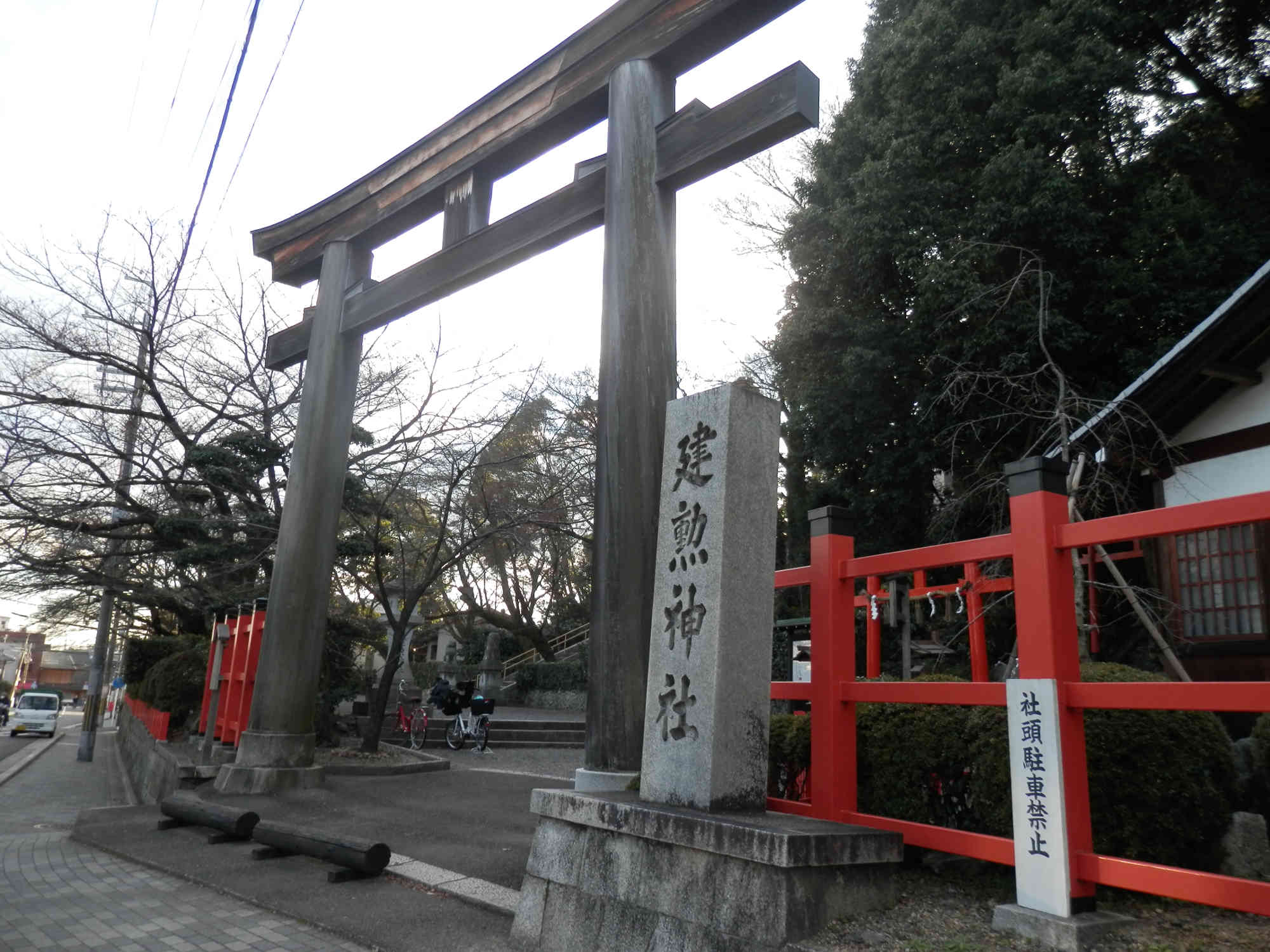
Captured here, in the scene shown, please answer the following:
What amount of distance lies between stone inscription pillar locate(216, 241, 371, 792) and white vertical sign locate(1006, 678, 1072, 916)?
26.9 feet

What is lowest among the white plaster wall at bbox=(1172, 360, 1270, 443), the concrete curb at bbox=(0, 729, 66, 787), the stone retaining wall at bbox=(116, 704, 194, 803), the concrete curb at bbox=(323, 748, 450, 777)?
the concrete curb at bbox=(0, 729, 66, 787)

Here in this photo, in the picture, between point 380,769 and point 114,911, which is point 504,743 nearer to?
point 380,769

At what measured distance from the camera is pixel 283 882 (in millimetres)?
6020

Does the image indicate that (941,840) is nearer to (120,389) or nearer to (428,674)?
(120,389)

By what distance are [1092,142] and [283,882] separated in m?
16.6

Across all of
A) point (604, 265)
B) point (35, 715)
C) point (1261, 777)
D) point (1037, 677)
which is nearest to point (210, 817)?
point (604, 265)

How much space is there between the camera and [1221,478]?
31.8 feet

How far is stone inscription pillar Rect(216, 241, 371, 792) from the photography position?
9492 millimetres

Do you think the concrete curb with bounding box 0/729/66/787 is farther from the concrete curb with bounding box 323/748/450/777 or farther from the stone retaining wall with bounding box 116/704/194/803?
the concrete curb with bounding box 323/748/450/777

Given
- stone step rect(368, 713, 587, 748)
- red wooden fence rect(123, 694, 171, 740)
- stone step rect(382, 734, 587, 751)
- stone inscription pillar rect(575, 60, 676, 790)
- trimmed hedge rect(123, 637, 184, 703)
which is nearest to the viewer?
stone inscription pillar rect(575, 60, 676, 790)

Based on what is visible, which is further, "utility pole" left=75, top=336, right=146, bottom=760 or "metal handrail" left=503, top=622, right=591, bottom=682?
"metal handrail" left=503, top=622, right=591, bottom=682

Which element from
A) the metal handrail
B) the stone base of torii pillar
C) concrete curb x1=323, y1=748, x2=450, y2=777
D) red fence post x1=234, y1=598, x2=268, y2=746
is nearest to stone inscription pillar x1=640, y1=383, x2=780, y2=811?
the stone base of torii pillar

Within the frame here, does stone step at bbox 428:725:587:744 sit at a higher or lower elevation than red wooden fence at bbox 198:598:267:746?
lower

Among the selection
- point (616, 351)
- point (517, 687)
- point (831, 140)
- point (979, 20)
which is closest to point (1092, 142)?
point (979, 20)
